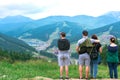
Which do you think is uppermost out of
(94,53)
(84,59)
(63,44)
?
(63,44)

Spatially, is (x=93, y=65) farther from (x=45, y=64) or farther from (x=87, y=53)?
(x=45, y=64)

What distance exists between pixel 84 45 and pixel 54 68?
7982 millimetres

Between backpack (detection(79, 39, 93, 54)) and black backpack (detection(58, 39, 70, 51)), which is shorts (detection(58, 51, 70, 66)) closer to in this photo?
black backpack (detection(58, 39, 70, 51))

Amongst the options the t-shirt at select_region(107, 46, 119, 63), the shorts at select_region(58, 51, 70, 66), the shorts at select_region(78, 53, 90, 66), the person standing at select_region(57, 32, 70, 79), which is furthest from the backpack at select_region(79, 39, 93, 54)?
the t-shirt at select_region(107, 46, 119, 63)

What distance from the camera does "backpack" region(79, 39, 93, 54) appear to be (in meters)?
16.2

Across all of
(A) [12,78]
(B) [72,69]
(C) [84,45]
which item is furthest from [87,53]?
(B) [72,69]

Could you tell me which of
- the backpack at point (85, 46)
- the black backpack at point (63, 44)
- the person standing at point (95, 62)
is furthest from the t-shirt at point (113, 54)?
the black backpack at point (63, 44)

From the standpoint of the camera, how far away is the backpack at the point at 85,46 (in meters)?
16.2

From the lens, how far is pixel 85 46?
16.3 metres

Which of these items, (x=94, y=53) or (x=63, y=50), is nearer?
(x=63, y=50)

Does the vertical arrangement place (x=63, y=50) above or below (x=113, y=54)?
above

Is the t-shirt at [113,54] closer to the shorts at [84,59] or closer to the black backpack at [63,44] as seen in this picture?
A: the shorts at [84,59]

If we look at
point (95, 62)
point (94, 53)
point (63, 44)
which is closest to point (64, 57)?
point (63, 44)

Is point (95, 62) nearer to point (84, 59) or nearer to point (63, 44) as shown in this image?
point (84, 59)
